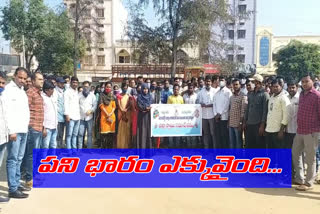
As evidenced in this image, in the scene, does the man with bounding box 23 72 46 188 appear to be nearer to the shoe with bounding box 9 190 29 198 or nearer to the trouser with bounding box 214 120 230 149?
the shoe with bounding box 9 190 29 198

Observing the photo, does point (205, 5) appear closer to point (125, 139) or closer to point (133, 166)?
point (125, 139)

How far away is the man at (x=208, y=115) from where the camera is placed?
6.84 m

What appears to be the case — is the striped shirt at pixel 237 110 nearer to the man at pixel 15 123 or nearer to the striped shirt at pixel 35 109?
the striped shirt at pixel 35 109

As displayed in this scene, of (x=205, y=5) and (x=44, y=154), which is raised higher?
(x=205, y=5)

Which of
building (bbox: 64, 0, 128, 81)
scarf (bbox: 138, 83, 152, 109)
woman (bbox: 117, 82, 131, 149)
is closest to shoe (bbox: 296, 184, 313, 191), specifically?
scarf (bbox: 138, 83, 152, 109)

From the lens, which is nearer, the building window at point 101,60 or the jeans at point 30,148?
the jeans at point 30,148

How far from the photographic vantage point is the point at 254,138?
6.03 metres

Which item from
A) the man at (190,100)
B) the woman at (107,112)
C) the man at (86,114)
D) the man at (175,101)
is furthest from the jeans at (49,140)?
the man at (190,100)

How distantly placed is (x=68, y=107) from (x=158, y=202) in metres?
3.24

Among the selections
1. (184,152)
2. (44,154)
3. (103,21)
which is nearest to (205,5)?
(184,152)

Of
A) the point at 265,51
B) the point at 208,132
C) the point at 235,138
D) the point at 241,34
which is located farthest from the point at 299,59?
the point at 235,138

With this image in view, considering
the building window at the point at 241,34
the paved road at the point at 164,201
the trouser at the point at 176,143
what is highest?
the building window at the point at 241,34

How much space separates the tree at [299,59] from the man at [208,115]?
39.5m

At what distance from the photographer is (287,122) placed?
5.18m
